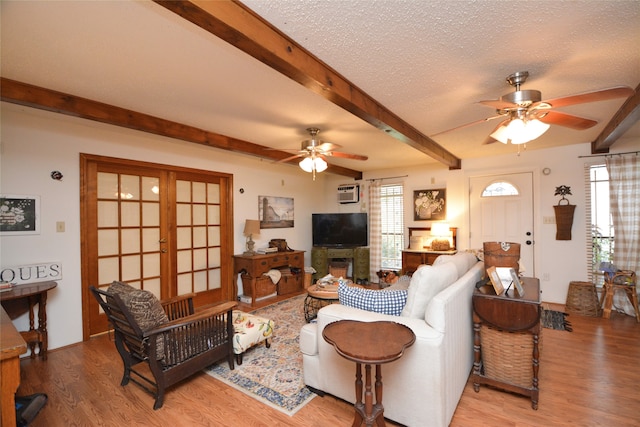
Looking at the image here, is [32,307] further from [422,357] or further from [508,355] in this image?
A: [508,355]

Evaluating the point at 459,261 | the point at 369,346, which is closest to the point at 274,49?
the point at 369,346

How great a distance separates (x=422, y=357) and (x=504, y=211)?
151 inches

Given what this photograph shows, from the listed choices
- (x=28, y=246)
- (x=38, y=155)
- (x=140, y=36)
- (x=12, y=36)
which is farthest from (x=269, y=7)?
(x=28, y=246)

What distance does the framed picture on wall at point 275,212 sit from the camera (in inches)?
203

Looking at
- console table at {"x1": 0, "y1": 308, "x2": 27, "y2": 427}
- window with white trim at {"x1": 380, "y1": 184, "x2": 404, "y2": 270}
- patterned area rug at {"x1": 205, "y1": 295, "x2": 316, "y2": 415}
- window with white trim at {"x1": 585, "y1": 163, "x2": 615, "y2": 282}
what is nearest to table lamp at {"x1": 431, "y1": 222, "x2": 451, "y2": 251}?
window with white trim at {"x1": 380, "y1": 184, "x2": 404, "y2": 270}

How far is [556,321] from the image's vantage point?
139 inches

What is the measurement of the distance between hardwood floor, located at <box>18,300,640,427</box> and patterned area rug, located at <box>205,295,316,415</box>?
2.8 inches

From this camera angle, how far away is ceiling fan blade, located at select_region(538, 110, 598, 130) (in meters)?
2.11

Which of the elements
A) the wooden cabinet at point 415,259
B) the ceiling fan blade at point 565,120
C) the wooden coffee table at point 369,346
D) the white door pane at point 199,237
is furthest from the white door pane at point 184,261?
the ceiling fan blade at point 565,120

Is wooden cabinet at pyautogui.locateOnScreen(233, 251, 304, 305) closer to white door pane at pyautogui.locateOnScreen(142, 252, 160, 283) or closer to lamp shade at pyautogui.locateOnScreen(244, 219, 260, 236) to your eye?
lamp shade at pyautogui.locateOnScreen(244, 219, 260, 236)

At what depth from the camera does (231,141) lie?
11.8ft

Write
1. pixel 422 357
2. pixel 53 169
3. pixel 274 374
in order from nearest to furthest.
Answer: pixel 422 357, pixel 274 374, pixel 53 169

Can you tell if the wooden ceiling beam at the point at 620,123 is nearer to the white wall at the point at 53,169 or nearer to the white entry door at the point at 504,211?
the white entry door at the point at 504,211

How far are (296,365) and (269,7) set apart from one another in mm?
2595
